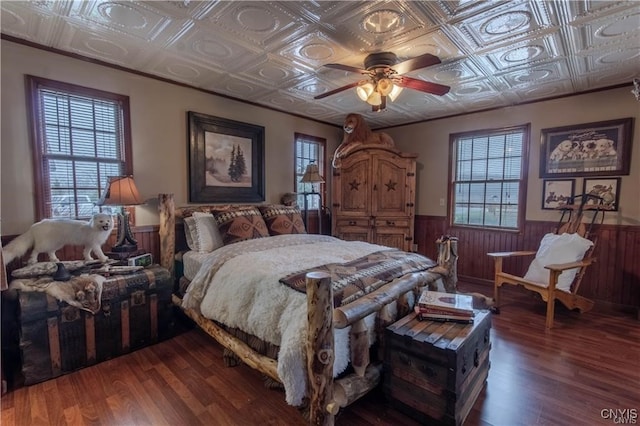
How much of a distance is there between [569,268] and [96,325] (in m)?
4.13

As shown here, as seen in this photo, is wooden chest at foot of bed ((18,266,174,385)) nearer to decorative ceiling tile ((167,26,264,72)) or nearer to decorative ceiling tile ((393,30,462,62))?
decorative ceiling tile ((167,26,264,72))

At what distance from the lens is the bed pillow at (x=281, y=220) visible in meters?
3.41

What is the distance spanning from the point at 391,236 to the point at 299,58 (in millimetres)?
2705

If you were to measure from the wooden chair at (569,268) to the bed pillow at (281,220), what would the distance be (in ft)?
7.50

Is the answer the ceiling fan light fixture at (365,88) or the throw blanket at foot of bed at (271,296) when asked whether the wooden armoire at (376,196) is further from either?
the ceiling fan light fixture at (365,88)

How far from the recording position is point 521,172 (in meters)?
3.96

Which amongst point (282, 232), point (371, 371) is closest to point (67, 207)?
point (282, 232)

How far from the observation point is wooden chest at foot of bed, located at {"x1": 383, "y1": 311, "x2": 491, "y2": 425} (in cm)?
157

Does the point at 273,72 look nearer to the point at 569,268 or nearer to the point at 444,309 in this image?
the point at 444,309

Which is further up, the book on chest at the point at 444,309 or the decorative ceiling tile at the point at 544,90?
the decorative ceiling tile at the point at 544,90

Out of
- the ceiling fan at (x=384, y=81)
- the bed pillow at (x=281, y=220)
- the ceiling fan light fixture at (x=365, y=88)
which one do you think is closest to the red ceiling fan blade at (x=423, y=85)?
the ceiling fan at (x=384, y=81)

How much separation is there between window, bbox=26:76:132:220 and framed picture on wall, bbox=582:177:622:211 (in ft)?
16.4

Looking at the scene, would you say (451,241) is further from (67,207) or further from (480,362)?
(67,207)

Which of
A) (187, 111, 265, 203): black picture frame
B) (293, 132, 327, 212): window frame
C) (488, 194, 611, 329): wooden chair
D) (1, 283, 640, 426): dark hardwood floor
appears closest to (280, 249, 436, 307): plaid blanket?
(1, 283, 640, 426): dark hardwood floor
